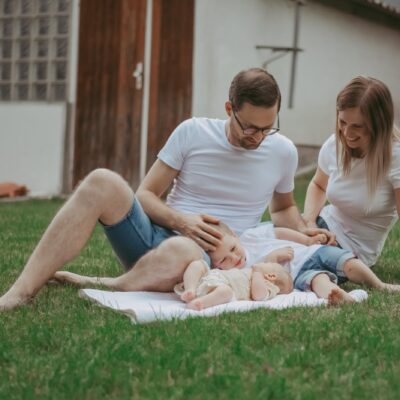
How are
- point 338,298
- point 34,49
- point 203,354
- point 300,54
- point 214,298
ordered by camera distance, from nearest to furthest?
point 203,354, point 214,298, point 338,298, point 34,49, point 300,54

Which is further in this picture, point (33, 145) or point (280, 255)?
point (33, 145)

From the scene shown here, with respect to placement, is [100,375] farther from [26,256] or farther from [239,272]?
[26,256]

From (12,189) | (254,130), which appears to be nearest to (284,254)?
(254,130)

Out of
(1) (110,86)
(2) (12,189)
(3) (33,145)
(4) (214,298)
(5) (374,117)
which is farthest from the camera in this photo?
(3) (33,145)

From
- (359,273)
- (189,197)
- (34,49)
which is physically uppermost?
(34,49)

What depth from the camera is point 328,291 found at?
4.55 m

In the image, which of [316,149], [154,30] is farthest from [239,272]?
[316,149]

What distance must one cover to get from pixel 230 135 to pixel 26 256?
6.77 ft

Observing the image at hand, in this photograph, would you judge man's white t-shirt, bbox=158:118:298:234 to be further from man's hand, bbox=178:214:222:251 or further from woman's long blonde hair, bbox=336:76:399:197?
woman's long blonde hair, bbox=336:76:399:197

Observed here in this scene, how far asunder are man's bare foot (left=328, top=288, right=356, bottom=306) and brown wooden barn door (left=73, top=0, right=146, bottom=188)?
28.3ft

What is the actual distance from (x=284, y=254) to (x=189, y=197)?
21.4 inches

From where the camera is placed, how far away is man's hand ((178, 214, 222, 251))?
459 cm

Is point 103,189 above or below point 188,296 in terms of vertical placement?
above

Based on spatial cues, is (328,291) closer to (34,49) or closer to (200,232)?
(200,232)
